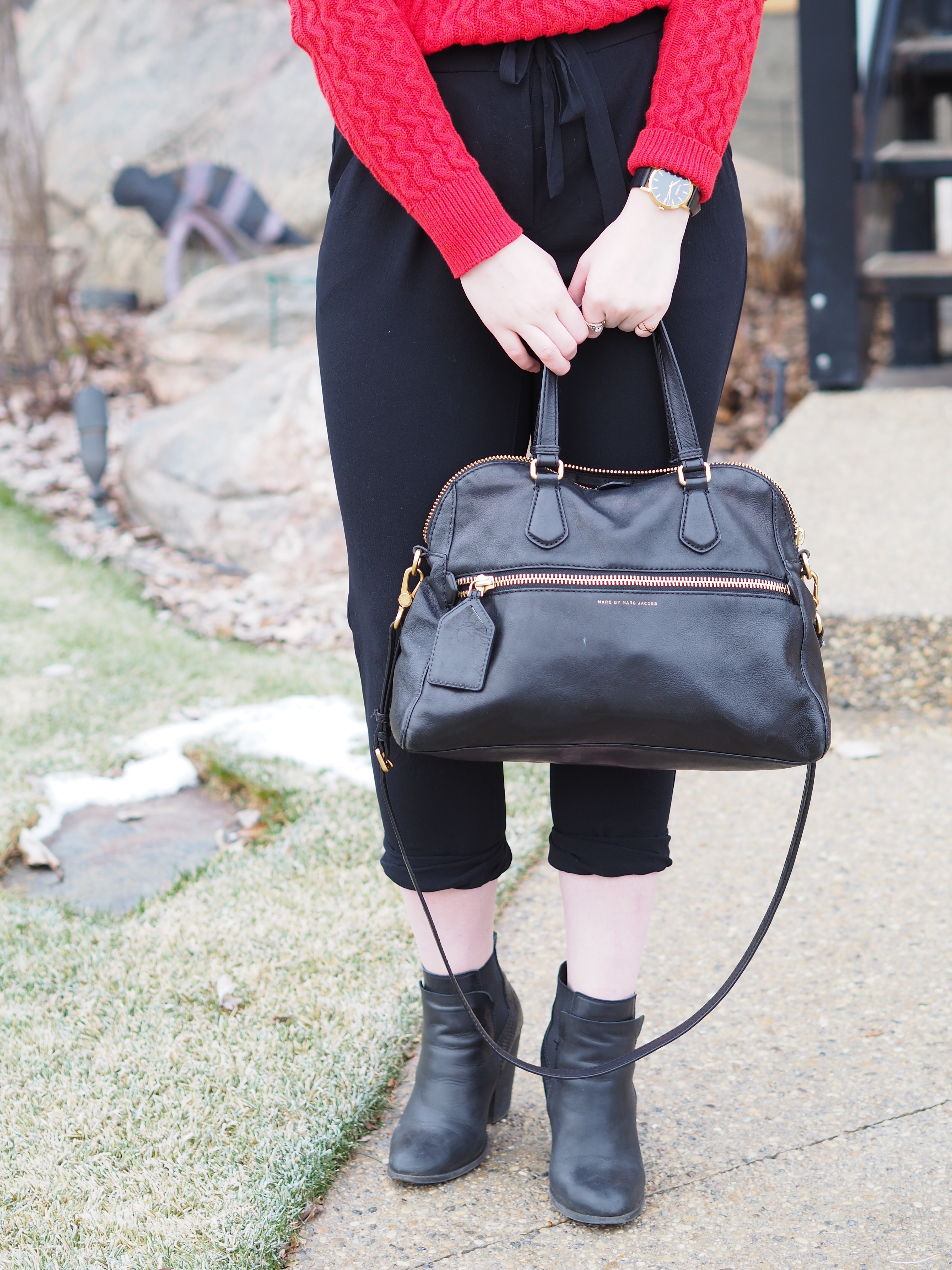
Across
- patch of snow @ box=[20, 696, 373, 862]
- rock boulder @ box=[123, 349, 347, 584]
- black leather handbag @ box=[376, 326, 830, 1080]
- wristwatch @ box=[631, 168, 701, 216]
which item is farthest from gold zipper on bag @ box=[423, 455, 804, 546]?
rock boulder @ box=[123, 349, 347, 584]

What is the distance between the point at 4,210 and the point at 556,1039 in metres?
7.06

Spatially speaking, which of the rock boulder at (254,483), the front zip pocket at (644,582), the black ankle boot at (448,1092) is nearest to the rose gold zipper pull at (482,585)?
the front zip pocket at (644,582)

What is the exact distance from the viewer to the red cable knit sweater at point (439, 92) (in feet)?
3.92

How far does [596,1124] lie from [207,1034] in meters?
0.62

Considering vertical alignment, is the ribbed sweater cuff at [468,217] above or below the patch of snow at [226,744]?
above

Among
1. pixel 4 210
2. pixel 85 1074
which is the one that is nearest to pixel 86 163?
pixel 4 210

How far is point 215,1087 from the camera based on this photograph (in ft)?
5.43

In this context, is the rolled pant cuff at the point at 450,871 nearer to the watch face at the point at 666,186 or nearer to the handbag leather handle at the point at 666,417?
the handbag leather handle at the point at 666,417

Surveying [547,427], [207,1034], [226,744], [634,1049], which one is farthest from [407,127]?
[226,744]

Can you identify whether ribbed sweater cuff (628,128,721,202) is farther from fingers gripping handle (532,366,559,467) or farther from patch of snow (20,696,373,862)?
patch of snow (20,696,373,862)

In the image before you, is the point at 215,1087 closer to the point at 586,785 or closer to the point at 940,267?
the point at 586,785

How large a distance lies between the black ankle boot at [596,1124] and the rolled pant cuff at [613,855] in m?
0.16

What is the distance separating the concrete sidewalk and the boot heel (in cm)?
3

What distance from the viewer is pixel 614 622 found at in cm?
120
